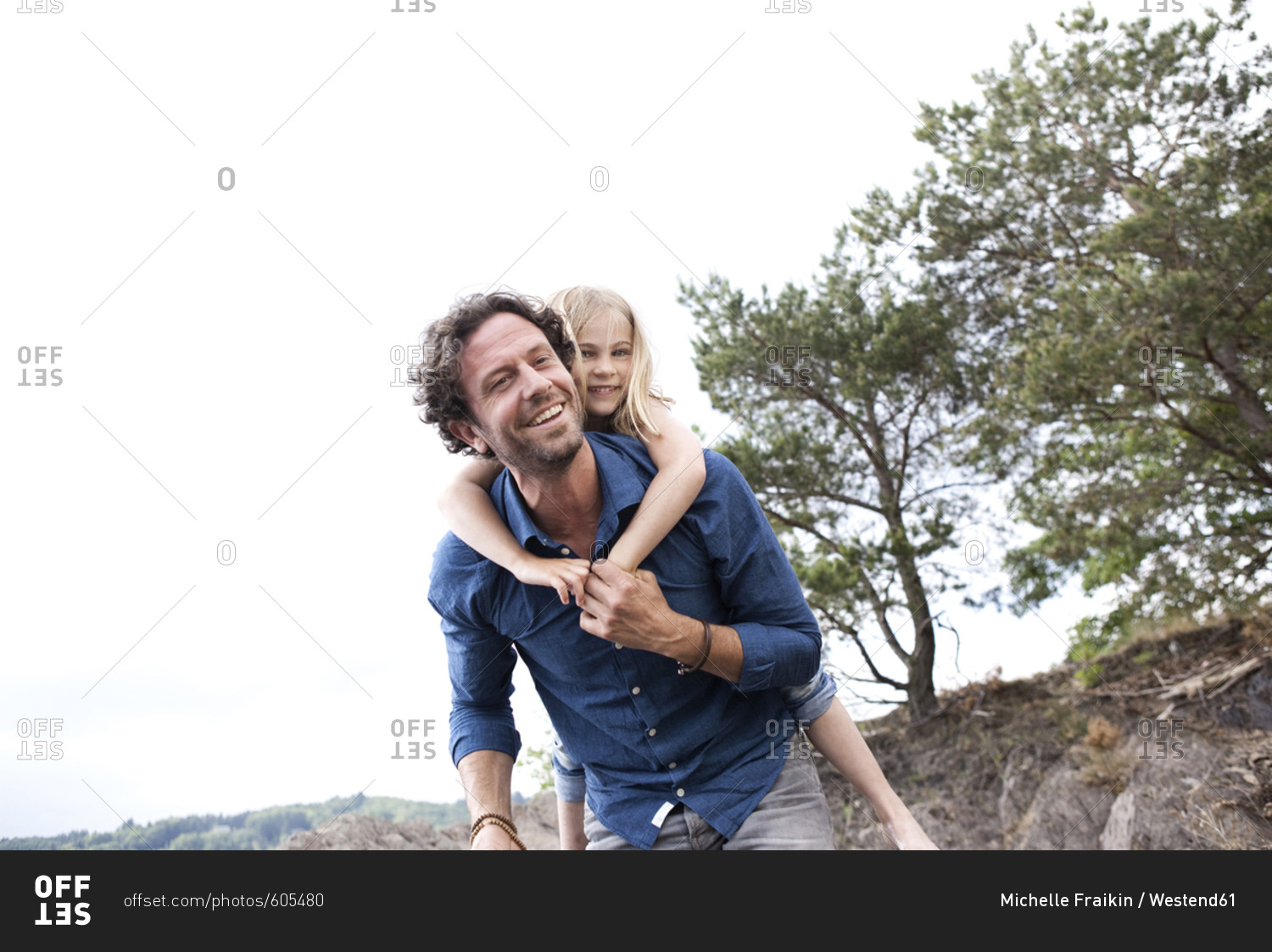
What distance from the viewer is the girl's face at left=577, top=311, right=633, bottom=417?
6.81 ft

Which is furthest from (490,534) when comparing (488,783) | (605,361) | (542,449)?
(605,361)

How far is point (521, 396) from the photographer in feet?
5.01

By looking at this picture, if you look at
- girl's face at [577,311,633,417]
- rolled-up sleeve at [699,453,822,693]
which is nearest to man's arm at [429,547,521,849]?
rolled-up sleeve at [699,453,822,693]

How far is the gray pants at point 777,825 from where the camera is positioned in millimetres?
1498

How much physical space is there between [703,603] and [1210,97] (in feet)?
20.8

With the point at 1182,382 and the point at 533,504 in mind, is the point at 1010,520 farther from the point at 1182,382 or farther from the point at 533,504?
the point at 533,504

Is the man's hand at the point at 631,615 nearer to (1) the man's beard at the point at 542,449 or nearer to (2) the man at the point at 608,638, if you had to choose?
(2) the man at the point at 608,638

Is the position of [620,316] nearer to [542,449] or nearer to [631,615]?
[542,449]

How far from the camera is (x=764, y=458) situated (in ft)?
21.9

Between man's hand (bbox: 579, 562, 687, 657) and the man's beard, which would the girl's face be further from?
man's hand (bbox: 579, 562, 687, 657)

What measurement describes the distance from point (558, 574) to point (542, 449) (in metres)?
0.21

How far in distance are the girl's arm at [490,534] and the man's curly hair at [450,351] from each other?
15 centimetres
